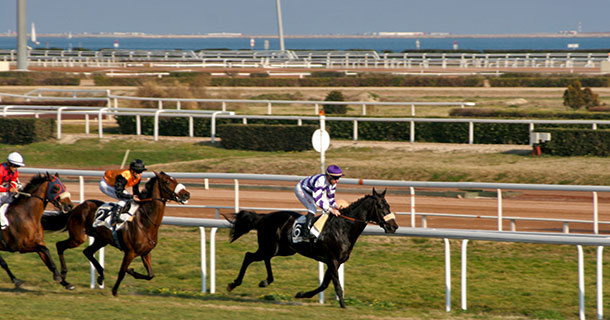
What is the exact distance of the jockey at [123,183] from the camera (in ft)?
26.7

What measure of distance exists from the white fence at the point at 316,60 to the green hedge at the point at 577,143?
2761 centimetres

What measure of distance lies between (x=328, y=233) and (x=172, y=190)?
4.72 ft

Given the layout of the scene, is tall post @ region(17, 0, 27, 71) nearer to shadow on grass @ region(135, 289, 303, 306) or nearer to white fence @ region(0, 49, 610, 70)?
white fence @ region(0, 49, 610, 70)

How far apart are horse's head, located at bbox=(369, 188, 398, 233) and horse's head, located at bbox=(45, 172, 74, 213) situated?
9.45 feet

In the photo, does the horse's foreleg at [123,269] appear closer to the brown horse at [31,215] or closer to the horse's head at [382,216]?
the brown horse at [31,215]

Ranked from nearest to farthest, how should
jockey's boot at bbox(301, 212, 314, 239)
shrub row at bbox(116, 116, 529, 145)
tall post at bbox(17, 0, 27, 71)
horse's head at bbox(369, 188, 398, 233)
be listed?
horse's head at bbox(369, 188, 398, 233) → jockey's boot at bbox(301, 212, 314, 239) → shrub row at bbox(116, 116, 529, 145) → tall post at bbox(17, 0, 27, 71)

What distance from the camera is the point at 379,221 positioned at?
7.55 m

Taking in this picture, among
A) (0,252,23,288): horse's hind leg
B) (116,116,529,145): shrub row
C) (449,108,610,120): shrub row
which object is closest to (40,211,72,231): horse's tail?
(0,252,23,288): horse's hind leg

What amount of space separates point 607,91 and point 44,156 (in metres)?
21.2

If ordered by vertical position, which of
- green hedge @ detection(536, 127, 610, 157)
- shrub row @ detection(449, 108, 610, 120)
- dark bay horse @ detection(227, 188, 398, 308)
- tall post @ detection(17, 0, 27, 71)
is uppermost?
tall post @ detection(17, 0, 27, 71)

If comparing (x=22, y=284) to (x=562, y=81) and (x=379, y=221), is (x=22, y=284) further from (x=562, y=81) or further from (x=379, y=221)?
(x=562, y=81)

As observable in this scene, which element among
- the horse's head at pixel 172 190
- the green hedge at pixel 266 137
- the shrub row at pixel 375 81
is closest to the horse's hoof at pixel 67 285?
the horse's head at pixel 172 190

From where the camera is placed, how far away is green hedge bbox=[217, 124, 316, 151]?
18797 millimetres

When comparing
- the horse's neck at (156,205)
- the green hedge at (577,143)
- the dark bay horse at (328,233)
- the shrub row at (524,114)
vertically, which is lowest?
the dark bay horse at (328,233)
